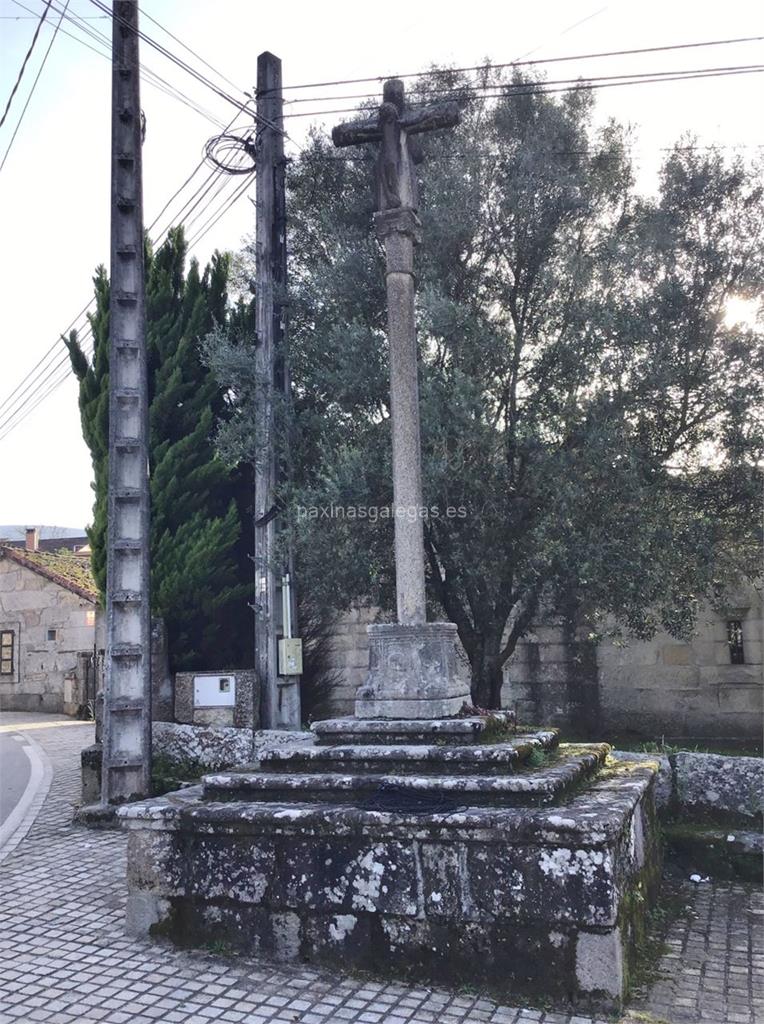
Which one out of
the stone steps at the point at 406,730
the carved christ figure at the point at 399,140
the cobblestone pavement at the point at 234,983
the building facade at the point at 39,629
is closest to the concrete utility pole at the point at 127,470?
the cobblestone pavement at the point at 234,983

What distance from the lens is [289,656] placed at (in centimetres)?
1052

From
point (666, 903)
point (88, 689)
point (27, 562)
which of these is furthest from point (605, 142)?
point (27, 562)

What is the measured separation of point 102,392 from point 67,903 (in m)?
6.94

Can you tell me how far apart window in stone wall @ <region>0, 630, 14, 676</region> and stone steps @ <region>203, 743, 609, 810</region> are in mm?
24554

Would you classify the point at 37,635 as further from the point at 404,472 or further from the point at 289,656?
the point at 404,472

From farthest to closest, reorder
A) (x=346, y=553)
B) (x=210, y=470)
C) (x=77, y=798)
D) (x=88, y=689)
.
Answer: (x=88, y=689) < (x=210, y=470) < (x=77, y=798) < (x=346, y=553)

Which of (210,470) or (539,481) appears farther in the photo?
(210,470)

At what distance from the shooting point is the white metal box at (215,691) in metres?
10.5

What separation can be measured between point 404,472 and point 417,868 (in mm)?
3217

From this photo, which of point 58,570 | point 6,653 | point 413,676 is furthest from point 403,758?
point 6,653

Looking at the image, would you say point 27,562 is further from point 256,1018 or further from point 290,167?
point 256,1018

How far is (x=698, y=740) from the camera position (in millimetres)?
11453

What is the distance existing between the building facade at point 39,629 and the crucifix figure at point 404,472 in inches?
854

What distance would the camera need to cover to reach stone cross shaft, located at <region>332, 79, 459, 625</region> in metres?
6.93
